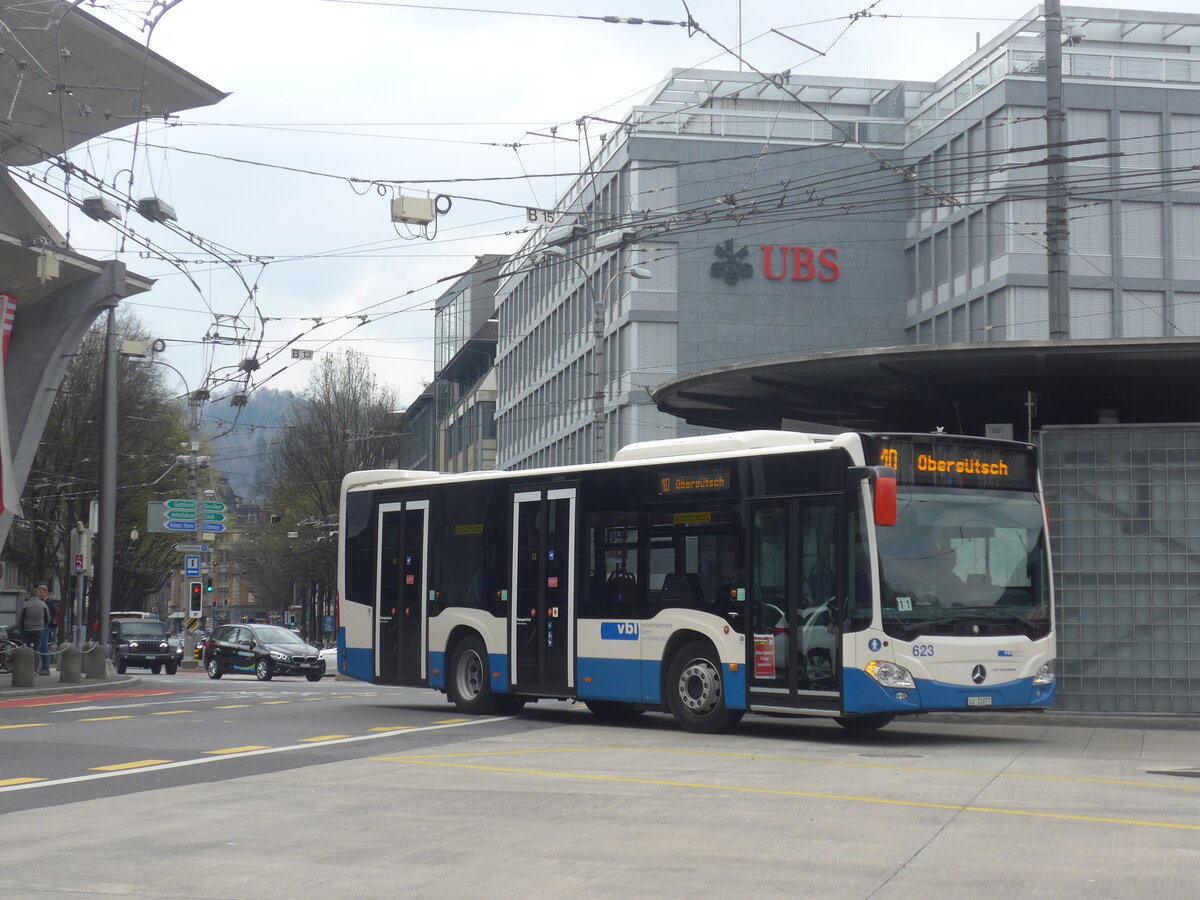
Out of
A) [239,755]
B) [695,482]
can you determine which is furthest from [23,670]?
[695,482]

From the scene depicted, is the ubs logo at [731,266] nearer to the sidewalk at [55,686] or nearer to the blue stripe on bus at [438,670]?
the sidewalk at [55,686]

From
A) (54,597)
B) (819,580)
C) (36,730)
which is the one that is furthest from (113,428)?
(54,597)

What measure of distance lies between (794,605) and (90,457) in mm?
45232

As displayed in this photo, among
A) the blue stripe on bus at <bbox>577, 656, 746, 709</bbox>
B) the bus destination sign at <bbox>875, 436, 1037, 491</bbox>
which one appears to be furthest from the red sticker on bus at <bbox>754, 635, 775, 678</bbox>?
the bus destination sign at <bbox>875, 436, 1037, 491</bbox>

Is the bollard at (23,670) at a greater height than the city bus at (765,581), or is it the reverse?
the city bus at (765,581)

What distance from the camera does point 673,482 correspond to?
1672 cm

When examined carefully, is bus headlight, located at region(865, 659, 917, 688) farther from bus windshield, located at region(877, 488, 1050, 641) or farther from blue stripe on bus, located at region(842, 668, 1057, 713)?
bus windshield, located at region(877, 488, 1050, 641)

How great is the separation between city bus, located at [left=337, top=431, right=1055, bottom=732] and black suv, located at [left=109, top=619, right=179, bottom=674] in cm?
2845

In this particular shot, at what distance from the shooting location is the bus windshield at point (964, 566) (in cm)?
1476

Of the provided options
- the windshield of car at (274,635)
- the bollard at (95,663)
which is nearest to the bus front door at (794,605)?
the bollard at (95,663)

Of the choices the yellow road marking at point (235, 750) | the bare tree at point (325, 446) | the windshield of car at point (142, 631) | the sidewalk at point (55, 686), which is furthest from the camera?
the bare tree at point (325, 446)

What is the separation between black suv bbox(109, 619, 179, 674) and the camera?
45.2m

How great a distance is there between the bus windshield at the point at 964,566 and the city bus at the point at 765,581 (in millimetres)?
20

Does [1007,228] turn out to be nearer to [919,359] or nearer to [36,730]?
[919,359]
